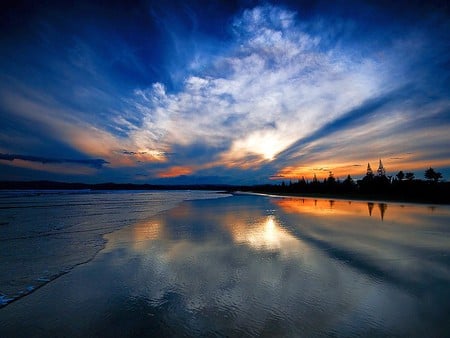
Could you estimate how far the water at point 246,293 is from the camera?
4.45 metres

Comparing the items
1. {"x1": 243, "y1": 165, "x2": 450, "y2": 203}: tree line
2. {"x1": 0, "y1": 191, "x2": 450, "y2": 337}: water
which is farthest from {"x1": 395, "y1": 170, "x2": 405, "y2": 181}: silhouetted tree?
{"x1": 0, "y1": 191, "x2": 450, "y2": 337}: water

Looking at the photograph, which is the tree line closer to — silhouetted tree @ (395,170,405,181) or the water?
silhouetted tree @ (395,170,405,181)

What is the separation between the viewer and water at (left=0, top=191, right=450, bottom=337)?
4.45 meters

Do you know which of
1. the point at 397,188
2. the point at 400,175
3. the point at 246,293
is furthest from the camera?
the point at 400,175

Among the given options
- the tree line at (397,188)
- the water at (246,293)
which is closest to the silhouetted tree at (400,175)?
the tree line at (397,188)

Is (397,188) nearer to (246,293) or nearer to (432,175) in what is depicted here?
(432,175)

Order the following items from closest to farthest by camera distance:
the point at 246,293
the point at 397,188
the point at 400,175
→ the point at 246,293, the point at 397,188, the point at 400,175

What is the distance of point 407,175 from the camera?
285 feet

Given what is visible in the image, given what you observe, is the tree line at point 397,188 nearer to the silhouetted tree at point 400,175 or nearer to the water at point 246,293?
the silhouetted tree at point 400,175

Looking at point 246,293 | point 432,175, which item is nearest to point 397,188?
point 432,175

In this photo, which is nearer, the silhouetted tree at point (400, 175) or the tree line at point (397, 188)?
the tree line at point (397, 188)

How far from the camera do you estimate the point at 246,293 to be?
19.1 feet

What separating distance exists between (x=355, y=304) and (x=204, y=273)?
394cm

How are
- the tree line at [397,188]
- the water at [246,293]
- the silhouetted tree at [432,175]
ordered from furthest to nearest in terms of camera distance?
the silhouetted tree at [432,175]
the tree line at [397,188]
the water at [246,293]
